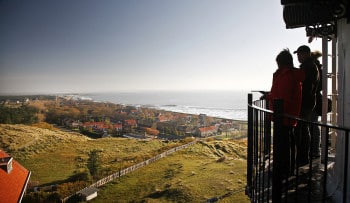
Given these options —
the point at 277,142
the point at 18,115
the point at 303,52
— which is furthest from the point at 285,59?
the point at 18,115

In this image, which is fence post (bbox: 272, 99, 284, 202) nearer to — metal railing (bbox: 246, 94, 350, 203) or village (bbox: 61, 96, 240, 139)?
metal railing (bbox: 246, 94, 350, 203)

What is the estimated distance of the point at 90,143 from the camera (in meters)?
33.2

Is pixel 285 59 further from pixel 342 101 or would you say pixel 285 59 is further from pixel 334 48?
pixel 334 48

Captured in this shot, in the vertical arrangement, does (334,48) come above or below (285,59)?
above

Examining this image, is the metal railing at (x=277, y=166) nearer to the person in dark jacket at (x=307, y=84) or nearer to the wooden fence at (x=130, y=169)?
the person in dark jacket at (x=307, y=84)

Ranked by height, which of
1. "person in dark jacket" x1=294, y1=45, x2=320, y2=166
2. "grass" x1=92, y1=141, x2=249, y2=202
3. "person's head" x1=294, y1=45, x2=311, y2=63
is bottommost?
"grass" x1=92, y1=141, x2=249, y2=202

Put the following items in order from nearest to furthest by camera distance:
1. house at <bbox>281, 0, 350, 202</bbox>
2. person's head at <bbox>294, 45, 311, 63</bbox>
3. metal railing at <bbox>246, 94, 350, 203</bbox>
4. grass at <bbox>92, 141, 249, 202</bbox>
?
metal railing at <bbox>246, 94, 350, 203</bbox> < house at <bbox>281, 0, 350, 202</bbox> < person's head at <bbox>294, 45, 311, 63</bbox> < grass at <bbox>92, 141, 249, 202</bbox>

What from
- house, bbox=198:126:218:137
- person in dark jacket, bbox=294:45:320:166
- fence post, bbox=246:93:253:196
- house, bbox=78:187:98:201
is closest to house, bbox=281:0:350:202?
person in dark jacket, bbox=294:45:320:166

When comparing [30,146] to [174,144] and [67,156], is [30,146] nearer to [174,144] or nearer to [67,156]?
[67,156]

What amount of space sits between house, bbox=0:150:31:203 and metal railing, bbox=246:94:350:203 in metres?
8.47

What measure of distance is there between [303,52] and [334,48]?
50 cm

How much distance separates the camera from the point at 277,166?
1.83m

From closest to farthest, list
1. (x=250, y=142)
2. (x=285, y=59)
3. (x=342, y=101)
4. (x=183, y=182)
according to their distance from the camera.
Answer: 1. (x=342, y=101)
2. (x=285, y=59)
3. (x=250, y=142)
4. (x=183, y=182)

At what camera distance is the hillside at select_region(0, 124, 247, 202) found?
1828 centimetres
